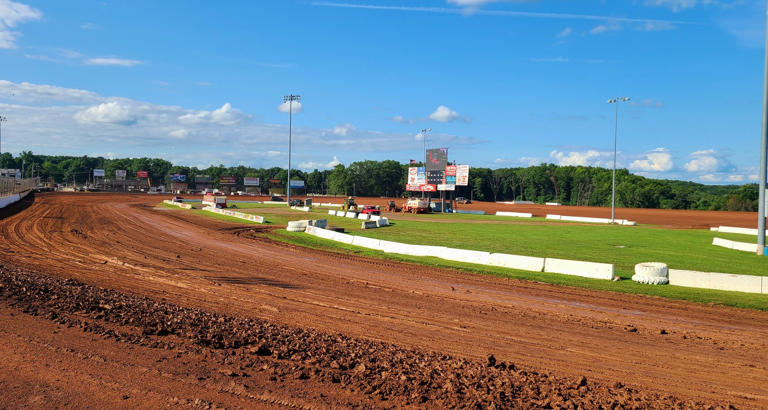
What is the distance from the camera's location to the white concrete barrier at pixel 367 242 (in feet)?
87.1

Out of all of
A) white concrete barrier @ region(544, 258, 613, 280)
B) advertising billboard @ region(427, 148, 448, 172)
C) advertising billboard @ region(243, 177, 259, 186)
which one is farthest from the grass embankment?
advertising billboard @ region(243, 177, 259, 186)

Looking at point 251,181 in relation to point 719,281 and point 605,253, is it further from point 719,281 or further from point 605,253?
point 719,281

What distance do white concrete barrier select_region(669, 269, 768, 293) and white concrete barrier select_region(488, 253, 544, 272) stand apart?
14.9ft

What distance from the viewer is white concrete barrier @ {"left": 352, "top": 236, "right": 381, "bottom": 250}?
26.5 meters

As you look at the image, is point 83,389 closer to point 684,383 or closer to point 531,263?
point 684,383

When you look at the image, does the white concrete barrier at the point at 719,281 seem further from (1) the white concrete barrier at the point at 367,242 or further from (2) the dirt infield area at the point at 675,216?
(2) the dirt infield area at the point at 675,216

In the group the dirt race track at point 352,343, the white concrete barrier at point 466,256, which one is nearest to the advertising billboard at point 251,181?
the white concrete barrier at point 466,256

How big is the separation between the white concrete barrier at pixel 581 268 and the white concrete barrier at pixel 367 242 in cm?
967

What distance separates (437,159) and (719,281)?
52.7 meters

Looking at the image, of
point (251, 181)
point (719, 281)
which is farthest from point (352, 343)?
point (251, 181)

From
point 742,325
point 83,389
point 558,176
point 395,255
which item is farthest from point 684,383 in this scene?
point 558,176

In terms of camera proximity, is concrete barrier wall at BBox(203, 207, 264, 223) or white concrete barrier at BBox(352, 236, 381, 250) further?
concrete barrier wall at BBox(203, 207, 264, 223)

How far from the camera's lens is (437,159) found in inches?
2675

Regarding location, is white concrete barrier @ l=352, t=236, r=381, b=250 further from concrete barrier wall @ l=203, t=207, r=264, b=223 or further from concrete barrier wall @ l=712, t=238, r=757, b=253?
concrete barrier wall @ l=712, t=238, r=757, b=253
